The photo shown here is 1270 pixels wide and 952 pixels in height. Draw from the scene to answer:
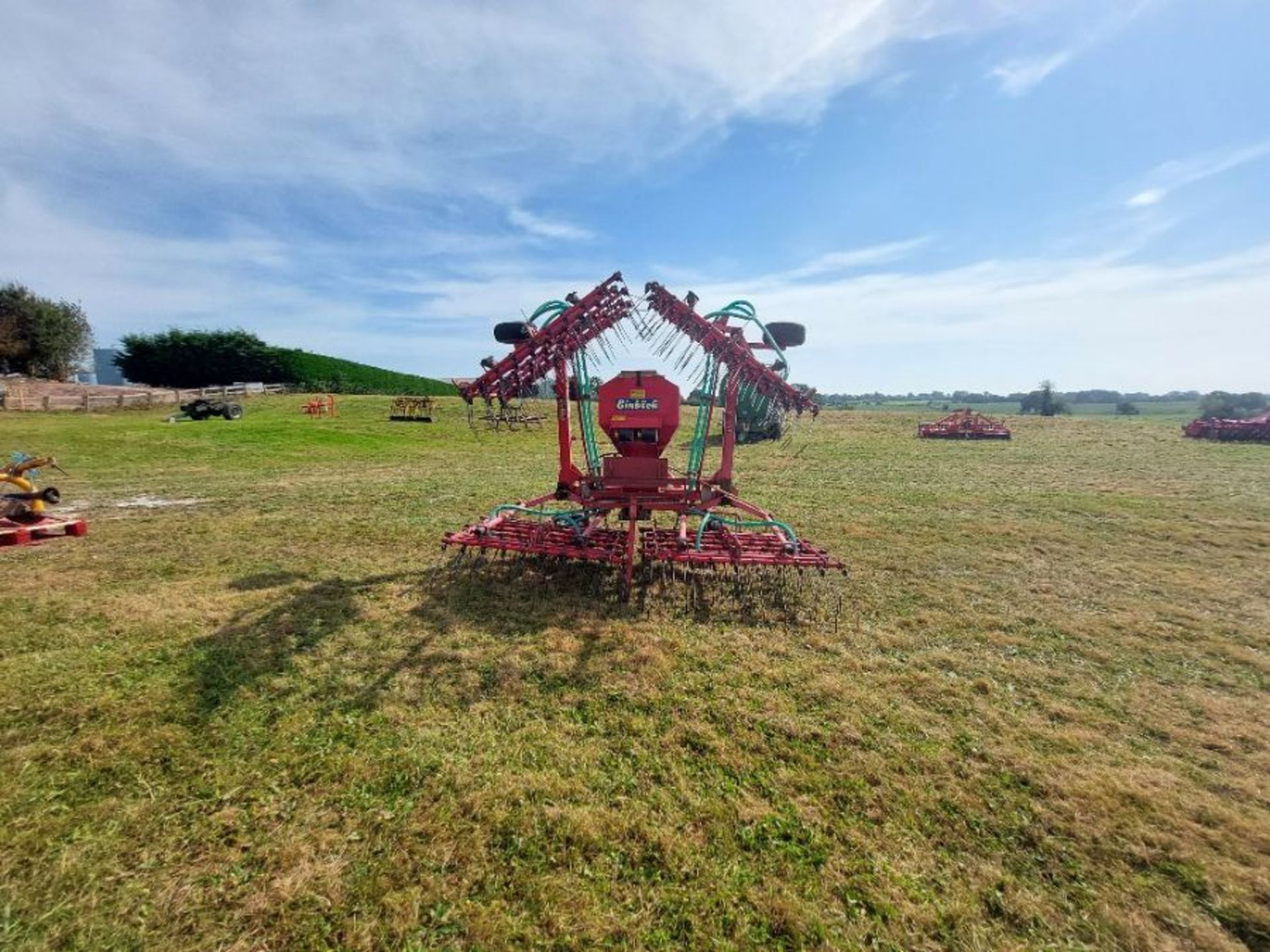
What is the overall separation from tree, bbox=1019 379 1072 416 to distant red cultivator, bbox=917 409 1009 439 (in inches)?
926

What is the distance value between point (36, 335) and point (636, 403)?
67423mm

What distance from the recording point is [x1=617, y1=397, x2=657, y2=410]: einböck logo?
895 centimetres

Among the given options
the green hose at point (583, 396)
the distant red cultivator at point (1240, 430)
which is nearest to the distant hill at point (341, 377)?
the green hose at point (583, 396)

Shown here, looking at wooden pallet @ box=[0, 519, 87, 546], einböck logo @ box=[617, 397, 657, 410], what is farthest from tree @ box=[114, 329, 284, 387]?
einböck logo @ box=[617, 397, 657, 410]

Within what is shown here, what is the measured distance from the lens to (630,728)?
4.93 m

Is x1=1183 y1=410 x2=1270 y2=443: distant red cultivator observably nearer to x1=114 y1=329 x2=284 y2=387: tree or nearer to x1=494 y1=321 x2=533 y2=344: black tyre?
x1=494 y1=321 x2=533 y2=344: black tyre

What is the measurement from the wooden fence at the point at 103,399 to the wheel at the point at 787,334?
43.0 m

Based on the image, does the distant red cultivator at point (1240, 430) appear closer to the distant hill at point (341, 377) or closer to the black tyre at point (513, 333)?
the black tyre at point (513, 333)

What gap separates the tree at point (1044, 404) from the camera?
56719 millimetres

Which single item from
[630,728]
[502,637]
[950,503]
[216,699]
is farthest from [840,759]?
[950,503]

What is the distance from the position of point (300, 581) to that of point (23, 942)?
6.06 m

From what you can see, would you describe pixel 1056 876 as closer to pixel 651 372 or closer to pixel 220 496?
pixel 651 372

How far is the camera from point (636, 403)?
8977 millimetres

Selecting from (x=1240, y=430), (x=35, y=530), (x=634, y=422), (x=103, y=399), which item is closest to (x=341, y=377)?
(x=103, y=399)
